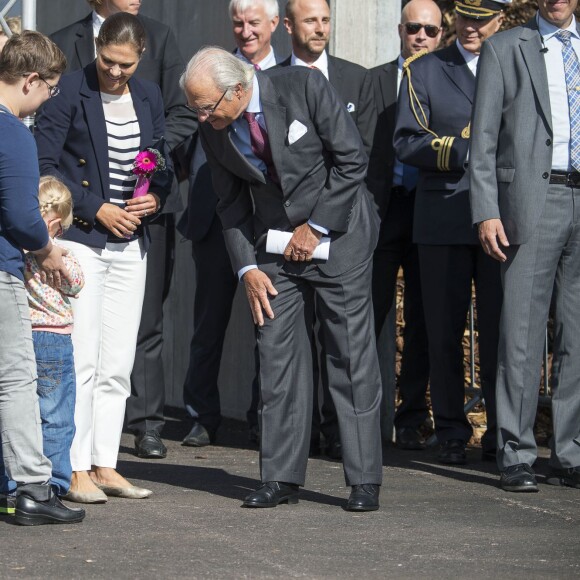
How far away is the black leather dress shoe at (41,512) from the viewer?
5344 millimetres

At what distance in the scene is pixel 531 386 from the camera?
6516mm

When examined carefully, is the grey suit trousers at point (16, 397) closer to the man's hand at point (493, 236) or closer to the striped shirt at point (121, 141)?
the striped shirt at point (121, 141)

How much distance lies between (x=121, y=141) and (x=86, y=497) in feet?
Answer: 5.02

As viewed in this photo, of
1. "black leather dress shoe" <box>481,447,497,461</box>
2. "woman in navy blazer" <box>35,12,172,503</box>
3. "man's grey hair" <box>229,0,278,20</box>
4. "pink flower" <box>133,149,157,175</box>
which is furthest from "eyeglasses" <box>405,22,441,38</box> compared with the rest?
"black leather dress shoe" <box>481,447,497,461</box>

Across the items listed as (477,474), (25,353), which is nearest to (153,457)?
(477,474)

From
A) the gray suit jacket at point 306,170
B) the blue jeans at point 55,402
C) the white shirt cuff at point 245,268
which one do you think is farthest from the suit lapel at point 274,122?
the blue jeans at point 55,402

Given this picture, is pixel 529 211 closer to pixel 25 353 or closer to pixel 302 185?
pixel 302 185

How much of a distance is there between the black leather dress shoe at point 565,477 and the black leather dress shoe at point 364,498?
1.09 metres

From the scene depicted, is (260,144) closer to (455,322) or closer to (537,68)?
(537,68)

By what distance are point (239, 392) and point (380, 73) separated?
230 centimetres

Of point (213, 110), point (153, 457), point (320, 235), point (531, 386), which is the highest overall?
point (213, 110)

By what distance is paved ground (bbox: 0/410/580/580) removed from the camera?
4.69 meters

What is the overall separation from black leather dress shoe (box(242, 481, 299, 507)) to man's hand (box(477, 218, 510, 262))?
138cm

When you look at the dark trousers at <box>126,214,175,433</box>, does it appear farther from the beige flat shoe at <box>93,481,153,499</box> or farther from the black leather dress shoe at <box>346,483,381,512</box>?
the black leather dress shoe at <box>346,483,381,512</box>
